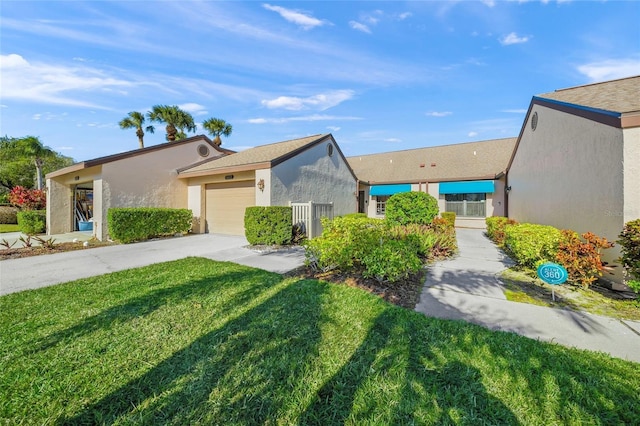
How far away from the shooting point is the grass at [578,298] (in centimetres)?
400

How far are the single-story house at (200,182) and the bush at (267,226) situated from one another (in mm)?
1183

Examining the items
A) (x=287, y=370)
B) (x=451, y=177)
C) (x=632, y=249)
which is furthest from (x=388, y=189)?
(x=287, y=370)

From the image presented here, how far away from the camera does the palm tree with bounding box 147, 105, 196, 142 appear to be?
19541 millimetres

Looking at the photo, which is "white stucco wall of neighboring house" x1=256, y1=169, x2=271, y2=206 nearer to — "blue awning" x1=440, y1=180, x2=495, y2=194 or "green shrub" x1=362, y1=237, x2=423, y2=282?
"green shrub" x1=362, y1=237, x2=423, y2=282

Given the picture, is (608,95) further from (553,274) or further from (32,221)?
(32,221)

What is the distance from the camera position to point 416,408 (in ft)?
6.88

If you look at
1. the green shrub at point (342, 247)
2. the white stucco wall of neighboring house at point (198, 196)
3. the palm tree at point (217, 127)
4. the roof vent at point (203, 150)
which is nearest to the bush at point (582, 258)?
the green shrub at point (342, 247)

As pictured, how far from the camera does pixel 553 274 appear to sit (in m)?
4.30

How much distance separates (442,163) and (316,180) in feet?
38.3

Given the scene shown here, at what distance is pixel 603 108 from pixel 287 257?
312 inches

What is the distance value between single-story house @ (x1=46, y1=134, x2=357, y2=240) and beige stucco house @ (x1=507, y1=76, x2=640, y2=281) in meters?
8.04

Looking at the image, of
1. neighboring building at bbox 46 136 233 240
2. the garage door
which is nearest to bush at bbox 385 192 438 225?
the garage door

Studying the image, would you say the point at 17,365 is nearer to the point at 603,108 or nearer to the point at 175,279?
the point at 175,279

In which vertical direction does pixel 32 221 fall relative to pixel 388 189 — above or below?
below
